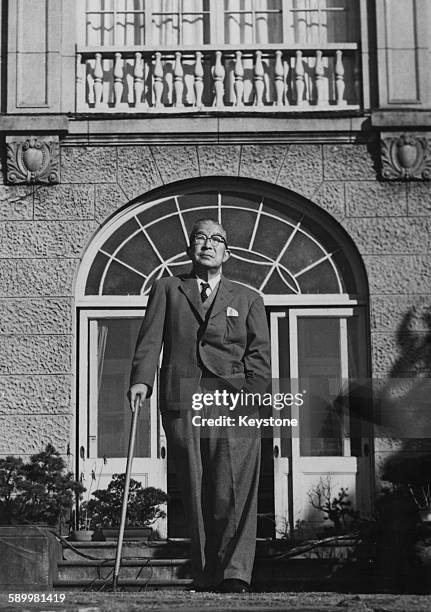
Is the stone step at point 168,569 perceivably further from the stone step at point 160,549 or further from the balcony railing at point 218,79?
the balcony railing at point 218,79

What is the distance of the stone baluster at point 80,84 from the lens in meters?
15.1

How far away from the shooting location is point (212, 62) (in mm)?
15227

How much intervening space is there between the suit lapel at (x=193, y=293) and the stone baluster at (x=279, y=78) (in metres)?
4.76

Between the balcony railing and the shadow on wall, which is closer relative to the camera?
the shadow on wall

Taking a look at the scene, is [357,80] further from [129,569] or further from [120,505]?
[129,569]

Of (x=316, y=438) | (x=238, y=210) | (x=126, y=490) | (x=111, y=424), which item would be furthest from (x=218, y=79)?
(x=126, y=490)

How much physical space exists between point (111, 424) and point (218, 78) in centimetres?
377

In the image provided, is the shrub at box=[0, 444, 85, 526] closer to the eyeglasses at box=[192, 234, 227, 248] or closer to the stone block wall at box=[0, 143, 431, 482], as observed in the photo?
the stone block wall at box=[0, 143, 431, 482]

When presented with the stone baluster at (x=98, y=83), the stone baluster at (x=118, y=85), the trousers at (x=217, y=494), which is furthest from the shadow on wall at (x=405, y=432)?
the stone baluster at (x=98, y=83)

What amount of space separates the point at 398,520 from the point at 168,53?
5656mm

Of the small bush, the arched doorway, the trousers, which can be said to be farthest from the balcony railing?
the trousers

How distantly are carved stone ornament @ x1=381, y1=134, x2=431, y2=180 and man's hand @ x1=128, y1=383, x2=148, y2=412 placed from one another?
17.9 ft

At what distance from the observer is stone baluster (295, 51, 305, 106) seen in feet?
49.6

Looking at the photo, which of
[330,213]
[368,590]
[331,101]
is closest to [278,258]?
[330,213]
